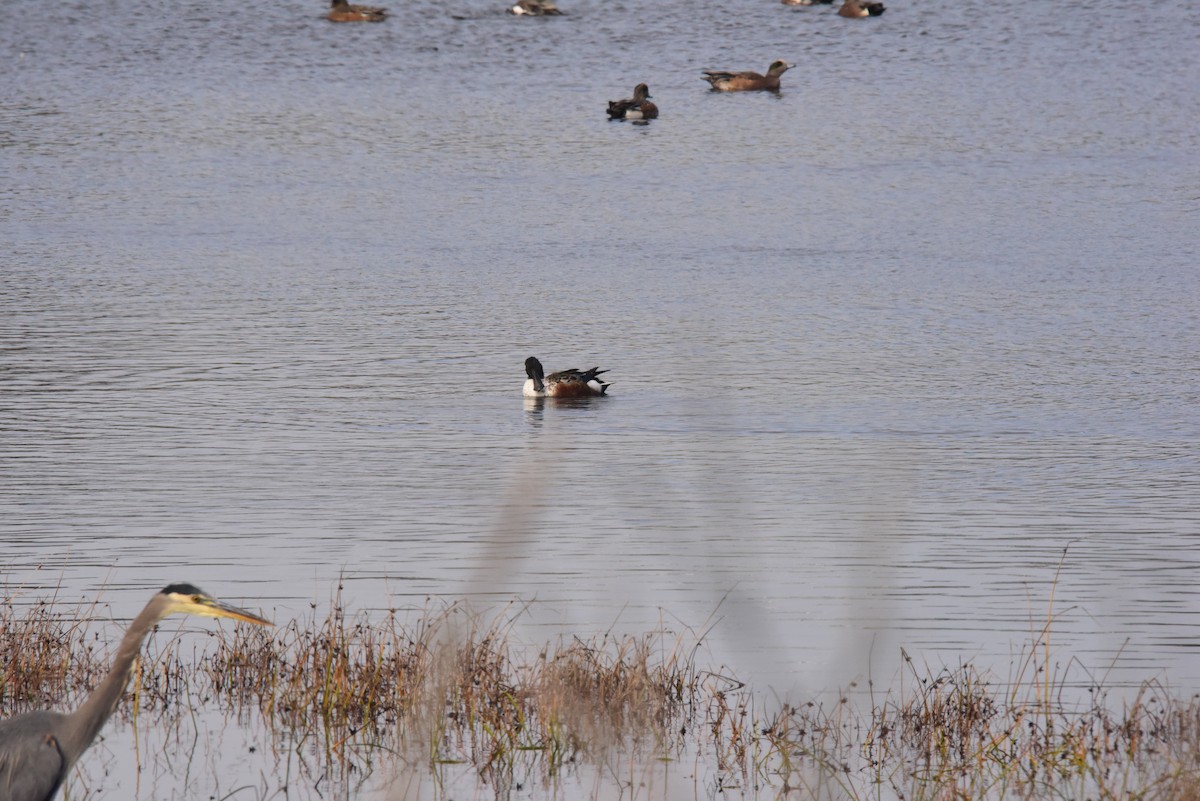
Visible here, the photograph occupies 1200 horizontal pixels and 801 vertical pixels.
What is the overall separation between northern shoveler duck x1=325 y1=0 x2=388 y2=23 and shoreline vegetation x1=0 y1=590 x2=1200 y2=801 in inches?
2181

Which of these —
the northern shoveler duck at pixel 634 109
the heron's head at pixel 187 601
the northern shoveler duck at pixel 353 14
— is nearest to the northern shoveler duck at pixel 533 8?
the northern shoveler duck at pixel 353 14

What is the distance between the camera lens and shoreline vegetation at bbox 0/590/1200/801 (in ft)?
28.5

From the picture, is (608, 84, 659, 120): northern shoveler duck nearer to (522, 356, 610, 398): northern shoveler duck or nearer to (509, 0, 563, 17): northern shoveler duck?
(509, 0, 563, 17): northern shoveler duck

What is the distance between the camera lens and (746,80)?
52531 millimetres

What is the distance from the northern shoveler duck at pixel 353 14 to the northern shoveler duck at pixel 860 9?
15.9m

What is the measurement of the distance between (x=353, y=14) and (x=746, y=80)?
17.3m

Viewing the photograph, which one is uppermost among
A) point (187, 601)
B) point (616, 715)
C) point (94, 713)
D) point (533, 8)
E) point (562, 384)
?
point (187, 601)

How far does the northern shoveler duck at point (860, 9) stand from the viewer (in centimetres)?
6450

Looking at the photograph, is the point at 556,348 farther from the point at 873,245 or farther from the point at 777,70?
the point at 777,70

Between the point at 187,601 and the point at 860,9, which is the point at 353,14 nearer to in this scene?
the point at 860,9

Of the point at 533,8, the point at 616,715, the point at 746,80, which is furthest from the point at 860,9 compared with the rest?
the point at 616,715

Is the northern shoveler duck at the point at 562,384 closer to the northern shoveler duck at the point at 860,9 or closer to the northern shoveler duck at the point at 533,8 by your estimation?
the northern shoveler duck at the point at 533,8

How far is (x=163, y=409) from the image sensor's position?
19.1 metres

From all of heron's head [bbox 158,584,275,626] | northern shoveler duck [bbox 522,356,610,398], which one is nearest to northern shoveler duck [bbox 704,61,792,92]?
northern shoveler duck [bbox 522,356,610,398]
